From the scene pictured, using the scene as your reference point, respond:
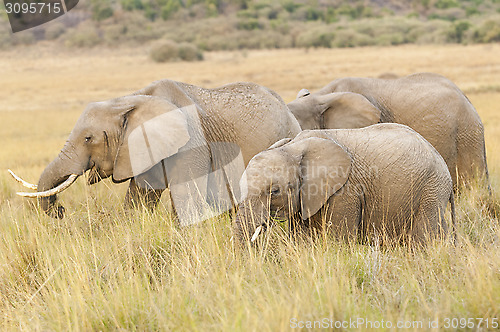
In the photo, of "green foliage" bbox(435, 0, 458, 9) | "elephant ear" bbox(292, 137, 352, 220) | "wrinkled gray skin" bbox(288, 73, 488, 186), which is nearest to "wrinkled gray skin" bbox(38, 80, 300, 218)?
"wrinkled gray skin" bbox(288, 73, 488, 186)

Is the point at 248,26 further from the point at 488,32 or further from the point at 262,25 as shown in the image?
the point at 488,32

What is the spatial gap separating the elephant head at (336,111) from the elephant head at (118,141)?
1.93 m

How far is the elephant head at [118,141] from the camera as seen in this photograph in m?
5.78

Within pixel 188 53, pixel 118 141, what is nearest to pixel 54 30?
pixel 188 53

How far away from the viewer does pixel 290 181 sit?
4.70 m

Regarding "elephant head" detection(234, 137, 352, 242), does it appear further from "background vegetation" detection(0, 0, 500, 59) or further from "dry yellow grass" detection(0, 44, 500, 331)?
"background vegetation" detection(0, 0, 500, 59)

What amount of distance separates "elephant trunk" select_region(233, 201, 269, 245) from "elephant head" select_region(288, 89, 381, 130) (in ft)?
9.41

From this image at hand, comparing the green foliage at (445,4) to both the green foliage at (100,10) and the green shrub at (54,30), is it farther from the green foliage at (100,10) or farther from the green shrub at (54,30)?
the green shrub at (54,30)

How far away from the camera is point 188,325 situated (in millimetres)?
3557

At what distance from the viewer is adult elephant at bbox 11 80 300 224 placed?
5.80 meters

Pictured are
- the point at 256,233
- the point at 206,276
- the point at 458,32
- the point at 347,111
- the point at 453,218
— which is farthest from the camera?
the point at 458,32

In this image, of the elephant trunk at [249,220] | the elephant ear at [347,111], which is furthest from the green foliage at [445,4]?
the elephant trunk at [249,220]

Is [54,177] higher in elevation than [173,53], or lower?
higher

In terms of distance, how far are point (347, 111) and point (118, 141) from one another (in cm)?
278
